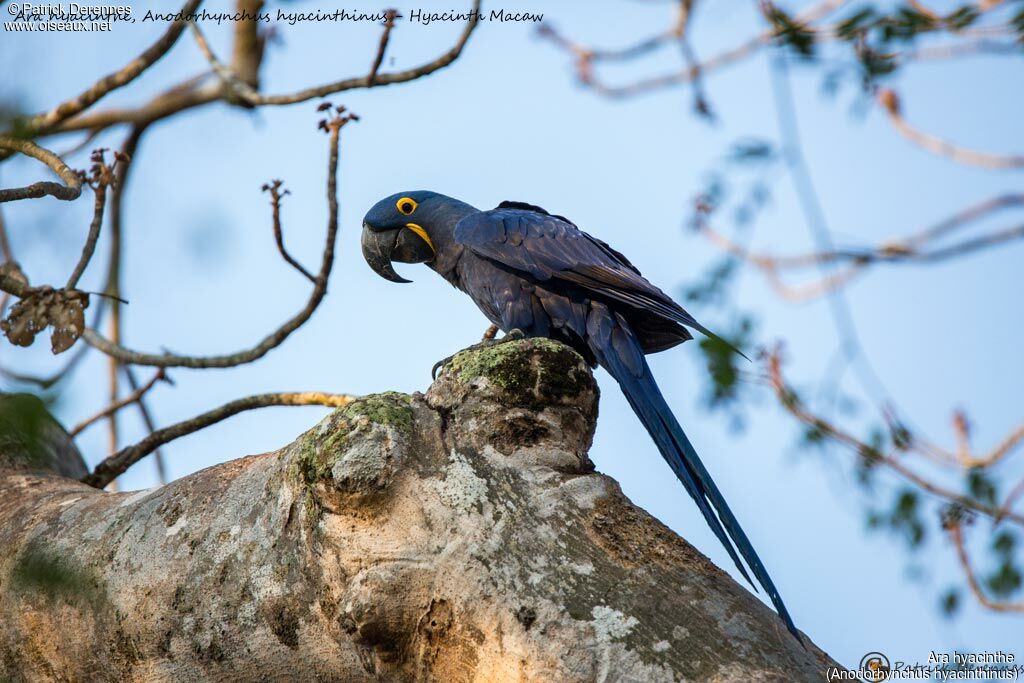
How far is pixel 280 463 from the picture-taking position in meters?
2.79

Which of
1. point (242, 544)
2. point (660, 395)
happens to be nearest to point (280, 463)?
point (242, 544)

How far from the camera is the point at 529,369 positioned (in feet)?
9.51

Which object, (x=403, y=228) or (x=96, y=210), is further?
(x=403, y=228)

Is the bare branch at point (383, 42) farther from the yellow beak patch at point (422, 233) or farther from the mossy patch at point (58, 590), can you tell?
the mossy patch at point (58, 590)

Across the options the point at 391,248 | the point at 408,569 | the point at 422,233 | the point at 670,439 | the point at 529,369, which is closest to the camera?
the point at 408,569

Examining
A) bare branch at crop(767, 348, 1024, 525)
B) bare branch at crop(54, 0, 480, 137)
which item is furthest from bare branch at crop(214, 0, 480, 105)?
bare branch at crop(767, 348, 1024, 525)

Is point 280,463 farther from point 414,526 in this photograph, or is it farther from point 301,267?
point 301,267

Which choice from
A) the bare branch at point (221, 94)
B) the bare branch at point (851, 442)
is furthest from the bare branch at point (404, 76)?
the bare branch at point (851, 442)

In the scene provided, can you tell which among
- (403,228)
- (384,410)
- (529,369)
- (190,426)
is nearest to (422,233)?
(403,228)

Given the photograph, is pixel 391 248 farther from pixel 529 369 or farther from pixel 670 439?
pixel 529 369

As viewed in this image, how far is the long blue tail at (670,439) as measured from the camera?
2.91 m

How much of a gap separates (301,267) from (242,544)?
6.90ft

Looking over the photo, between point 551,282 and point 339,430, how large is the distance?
2.00m

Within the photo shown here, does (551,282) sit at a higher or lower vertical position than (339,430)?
higher
